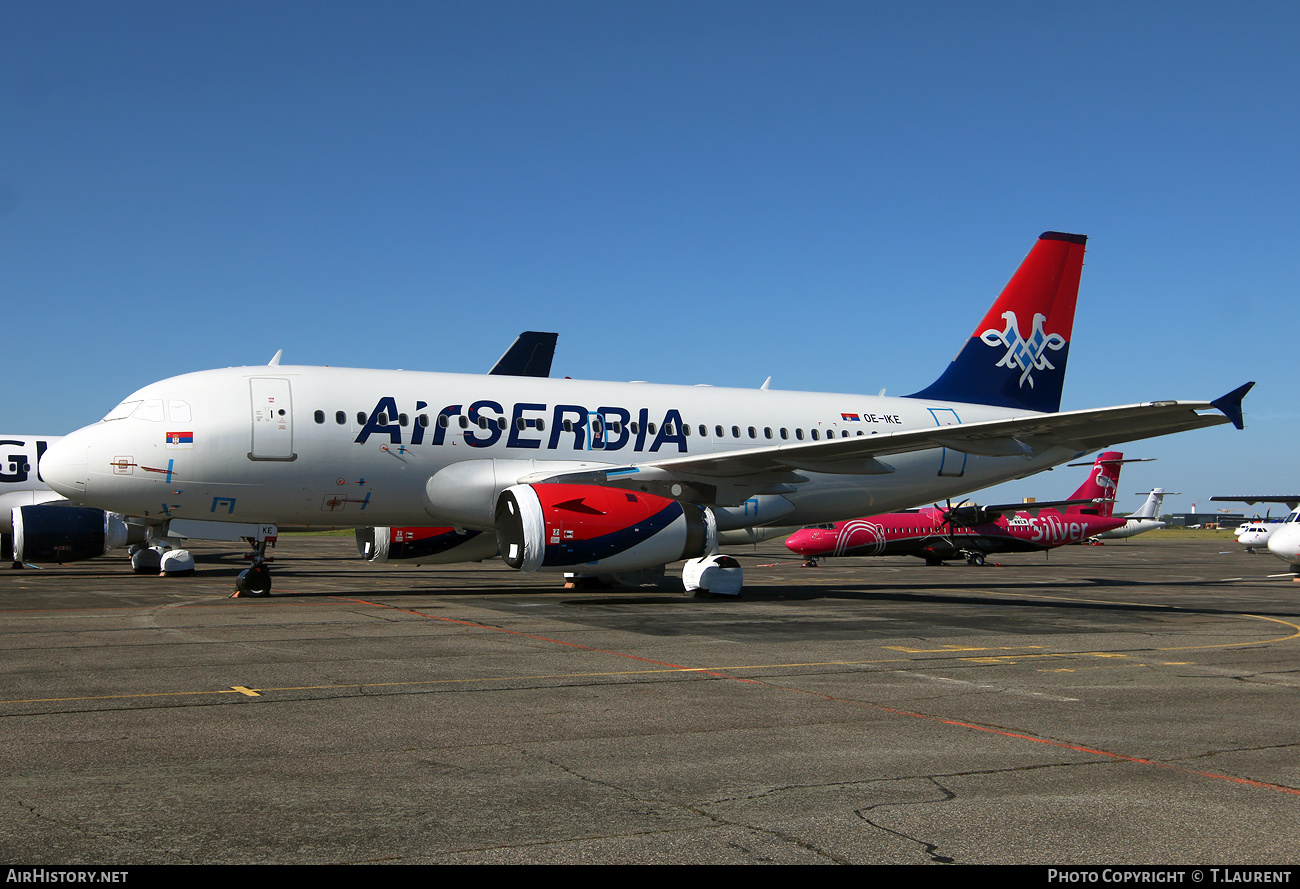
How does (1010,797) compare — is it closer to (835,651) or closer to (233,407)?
(835,651)

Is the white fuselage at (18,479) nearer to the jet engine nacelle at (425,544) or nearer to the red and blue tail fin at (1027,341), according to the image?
the jet engine nacelle at (425,544)

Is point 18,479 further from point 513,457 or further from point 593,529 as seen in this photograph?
point 593,529

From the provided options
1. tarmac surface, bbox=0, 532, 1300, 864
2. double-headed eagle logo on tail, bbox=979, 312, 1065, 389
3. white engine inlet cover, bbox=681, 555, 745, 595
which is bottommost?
tarmac surface, bbox=0, 532, 1300, 864

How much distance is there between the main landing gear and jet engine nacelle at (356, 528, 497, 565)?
285cm

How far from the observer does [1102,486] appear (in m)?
44.5

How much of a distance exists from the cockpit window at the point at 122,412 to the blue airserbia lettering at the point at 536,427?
152 inches

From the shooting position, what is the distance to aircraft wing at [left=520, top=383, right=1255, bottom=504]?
1692 centimetres

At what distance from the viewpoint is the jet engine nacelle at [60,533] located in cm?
2511

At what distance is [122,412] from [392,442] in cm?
459

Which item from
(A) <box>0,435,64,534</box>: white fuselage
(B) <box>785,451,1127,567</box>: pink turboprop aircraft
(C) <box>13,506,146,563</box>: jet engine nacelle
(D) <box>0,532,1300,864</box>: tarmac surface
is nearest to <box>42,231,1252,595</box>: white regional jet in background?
(D) <box>0,532,1300,864</box>: tarmac surface

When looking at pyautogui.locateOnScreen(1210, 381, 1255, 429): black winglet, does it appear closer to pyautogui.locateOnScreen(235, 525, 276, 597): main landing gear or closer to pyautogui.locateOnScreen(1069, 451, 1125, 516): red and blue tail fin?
pyautogui.locateOnScreen(235, 525, 276, 597): main landing gear

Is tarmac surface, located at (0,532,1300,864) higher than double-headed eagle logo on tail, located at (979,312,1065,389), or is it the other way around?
double-headed eagle logo on tail, located at (979,312,1065,389)

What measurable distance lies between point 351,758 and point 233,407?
12.8 metres
